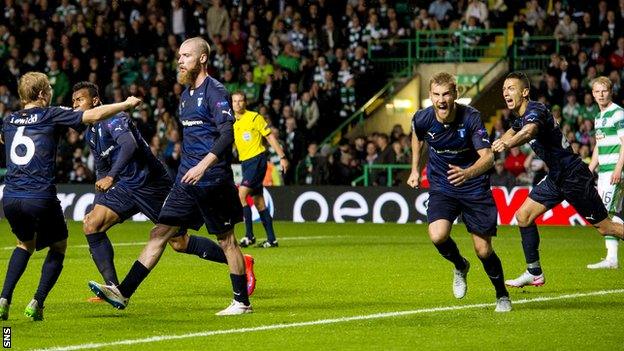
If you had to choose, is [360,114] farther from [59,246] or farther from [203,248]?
[59,246]

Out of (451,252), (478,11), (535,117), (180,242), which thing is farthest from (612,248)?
(478,11)

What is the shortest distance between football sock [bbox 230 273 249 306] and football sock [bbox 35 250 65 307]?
1.46 meters

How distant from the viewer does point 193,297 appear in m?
12.8

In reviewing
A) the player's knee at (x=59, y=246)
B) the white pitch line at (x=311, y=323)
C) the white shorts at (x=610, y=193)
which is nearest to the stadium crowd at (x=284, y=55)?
the white shorts at (x=610, y=193)

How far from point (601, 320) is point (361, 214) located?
47.3ft

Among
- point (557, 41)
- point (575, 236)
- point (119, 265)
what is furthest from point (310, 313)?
point (557, 41)

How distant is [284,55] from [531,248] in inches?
672

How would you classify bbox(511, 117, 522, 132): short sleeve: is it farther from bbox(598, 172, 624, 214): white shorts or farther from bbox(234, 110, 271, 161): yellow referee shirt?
bbox(234, 110, 271, 161): yellow referee shirt

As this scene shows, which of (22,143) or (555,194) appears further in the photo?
(555,194)

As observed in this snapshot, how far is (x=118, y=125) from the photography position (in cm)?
1212

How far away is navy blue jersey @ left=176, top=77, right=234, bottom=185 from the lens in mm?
10945

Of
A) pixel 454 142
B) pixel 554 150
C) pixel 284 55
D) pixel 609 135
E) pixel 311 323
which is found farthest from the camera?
pixel 284 55

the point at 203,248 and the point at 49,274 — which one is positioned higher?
the point at 49,274

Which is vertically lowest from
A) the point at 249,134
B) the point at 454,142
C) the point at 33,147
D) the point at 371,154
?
the point at 371,154
